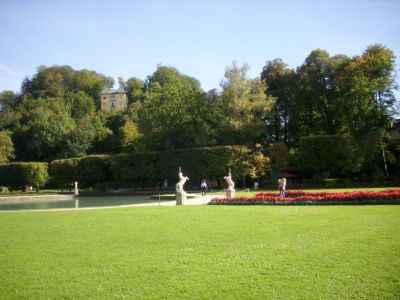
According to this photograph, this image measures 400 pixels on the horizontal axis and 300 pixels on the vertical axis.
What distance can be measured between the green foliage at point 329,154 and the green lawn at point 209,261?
29.2m

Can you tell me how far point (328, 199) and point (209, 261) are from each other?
13.4m

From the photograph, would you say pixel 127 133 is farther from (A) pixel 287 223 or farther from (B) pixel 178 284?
(B) pixel 178 284

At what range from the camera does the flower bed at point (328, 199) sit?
1897 cm

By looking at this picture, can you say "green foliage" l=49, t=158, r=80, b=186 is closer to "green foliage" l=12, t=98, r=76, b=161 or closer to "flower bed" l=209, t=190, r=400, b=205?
"green foliage" l=12, t=98, r=76, b=161

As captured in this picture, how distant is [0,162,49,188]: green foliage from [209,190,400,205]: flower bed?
37835 mm

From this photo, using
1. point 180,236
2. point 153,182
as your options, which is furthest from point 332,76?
point 180,236

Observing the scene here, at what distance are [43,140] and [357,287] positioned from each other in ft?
218

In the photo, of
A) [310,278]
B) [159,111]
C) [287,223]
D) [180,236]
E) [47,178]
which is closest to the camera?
[310,278]

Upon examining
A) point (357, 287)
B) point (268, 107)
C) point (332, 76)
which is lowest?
point (357, 287)

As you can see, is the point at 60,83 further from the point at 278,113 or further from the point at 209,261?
the point at 209,261

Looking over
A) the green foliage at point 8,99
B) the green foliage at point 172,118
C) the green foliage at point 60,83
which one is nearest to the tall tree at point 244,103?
the green foliage at point 172,118

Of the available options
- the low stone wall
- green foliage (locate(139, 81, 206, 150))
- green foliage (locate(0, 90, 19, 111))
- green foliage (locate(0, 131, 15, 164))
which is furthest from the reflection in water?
green foliage (locate(0, 90, 19, 111))

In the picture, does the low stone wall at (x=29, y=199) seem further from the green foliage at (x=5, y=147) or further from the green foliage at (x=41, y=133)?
the green foliage at (x=41, y=133)

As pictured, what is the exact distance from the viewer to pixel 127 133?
6475 cm
